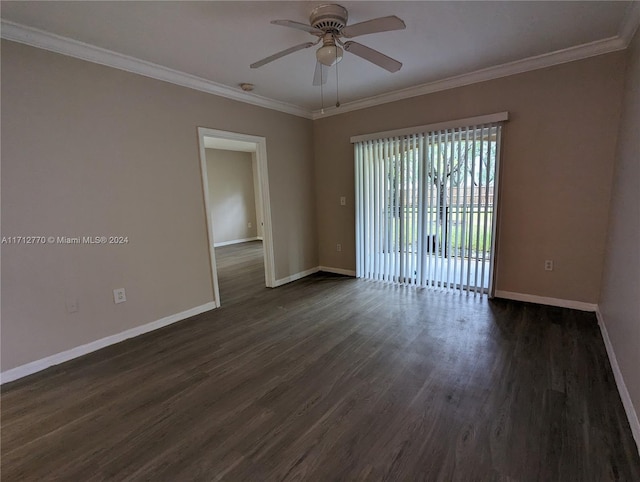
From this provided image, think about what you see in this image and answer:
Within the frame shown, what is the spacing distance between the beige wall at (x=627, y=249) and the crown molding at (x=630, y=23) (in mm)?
79

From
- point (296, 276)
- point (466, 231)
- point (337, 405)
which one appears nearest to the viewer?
point (337, 405)

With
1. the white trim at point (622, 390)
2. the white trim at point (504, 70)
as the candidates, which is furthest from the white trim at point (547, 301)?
the white trim at point (504, 70)

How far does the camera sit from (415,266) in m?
4.12

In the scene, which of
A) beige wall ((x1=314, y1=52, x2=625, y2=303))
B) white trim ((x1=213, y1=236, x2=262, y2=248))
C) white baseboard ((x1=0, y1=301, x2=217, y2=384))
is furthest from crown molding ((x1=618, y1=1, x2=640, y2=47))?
white trim ((x1=213, y1=236, x2=262, y2=248))

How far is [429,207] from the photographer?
12.6 ft

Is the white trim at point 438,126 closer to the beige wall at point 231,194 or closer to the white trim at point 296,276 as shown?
the white trim at point 296,276

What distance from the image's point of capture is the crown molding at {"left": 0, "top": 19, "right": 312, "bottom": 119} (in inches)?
85.4

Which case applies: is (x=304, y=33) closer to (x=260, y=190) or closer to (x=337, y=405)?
(x=260, y=190)

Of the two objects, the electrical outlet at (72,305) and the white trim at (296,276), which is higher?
the electrical outlet at (72,305)

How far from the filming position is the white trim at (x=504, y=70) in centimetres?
269

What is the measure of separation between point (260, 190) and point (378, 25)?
2839 millimetres

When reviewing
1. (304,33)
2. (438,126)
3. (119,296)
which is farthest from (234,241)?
(304,33)

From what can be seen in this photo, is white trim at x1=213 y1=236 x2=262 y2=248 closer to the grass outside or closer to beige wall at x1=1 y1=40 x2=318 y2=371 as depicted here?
beige wall at x1=1 y1=40 x2=318 y2=371

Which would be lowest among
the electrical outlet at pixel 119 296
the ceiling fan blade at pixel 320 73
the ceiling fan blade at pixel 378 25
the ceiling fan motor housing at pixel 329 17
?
the electrical outlet at pixel 119 296
